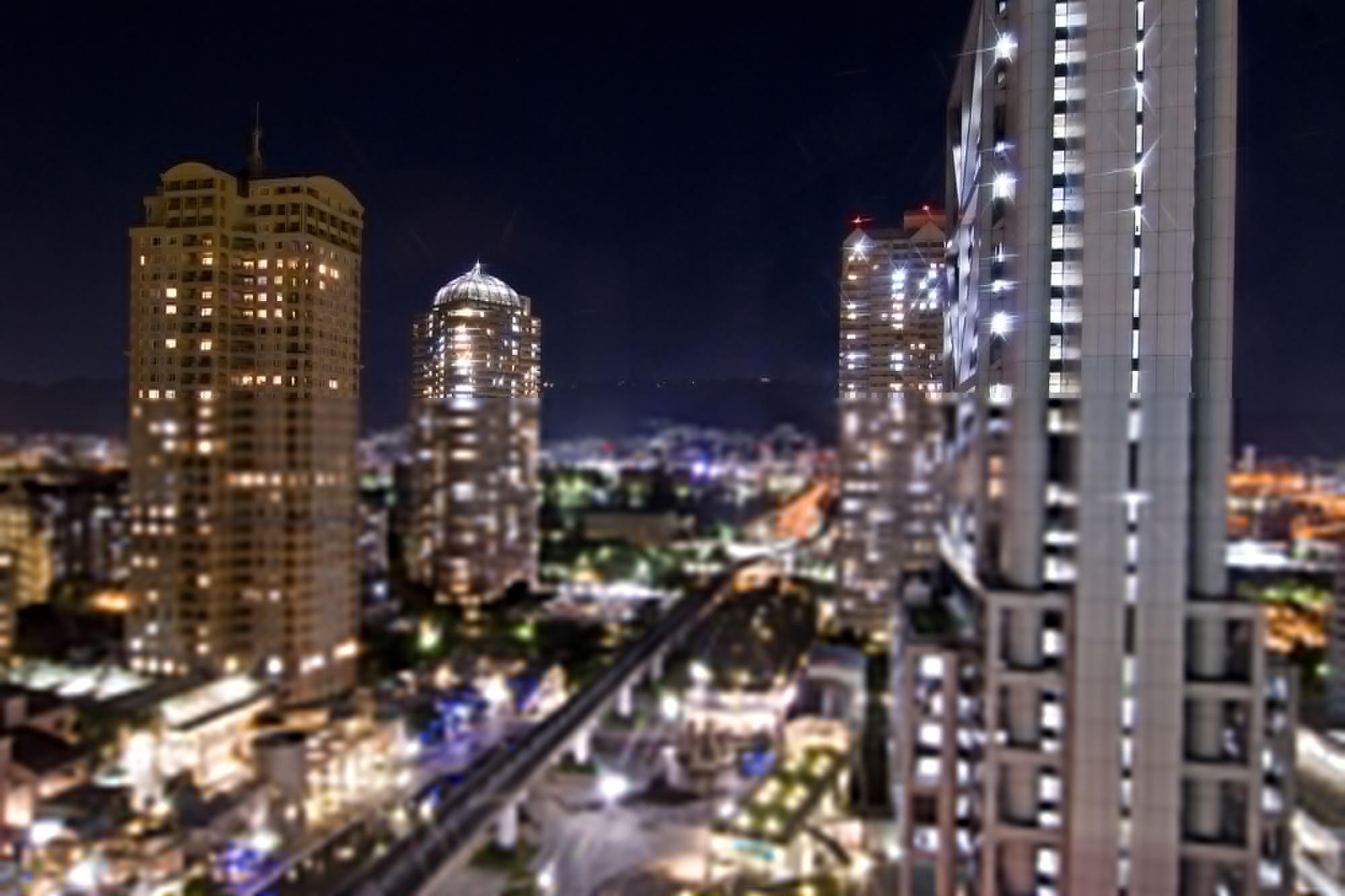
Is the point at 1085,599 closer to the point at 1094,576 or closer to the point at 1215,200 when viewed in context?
Answer: the point at 1094,576

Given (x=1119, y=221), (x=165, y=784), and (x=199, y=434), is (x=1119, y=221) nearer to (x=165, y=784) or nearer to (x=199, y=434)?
(x=199, y=434)

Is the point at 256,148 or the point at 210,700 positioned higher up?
the point at 256,148

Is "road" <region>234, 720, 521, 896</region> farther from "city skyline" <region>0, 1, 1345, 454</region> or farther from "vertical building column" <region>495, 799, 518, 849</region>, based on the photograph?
"city skyline" <region>0, 1, 1345, 454</region>

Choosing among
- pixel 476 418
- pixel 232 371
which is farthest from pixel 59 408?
pixel 476 418

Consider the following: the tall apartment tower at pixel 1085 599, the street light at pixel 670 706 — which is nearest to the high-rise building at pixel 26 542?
the tall apartment tower at pixel 1085 599

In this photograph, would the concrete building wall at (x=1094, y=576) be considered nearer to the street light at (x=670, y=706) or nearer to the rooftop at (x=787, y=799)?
the rooftop at (x=787, y=799)

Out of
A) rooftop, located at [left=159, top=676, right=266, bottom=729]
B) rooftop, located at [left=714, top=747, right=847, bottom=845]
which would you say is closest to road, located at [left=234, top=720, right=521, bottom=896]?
rooftop, located at [left=159, top=676, right=266, bottom=729]
